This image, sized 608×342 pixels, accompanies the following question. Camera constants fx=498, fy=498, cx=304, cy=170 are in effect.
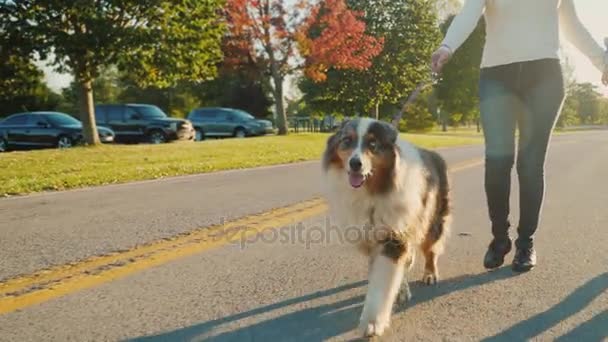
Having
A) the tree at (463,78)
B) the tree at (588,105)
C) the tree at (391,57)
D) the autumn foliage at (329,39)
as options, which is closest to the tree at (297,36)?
the autumn foliage at (329,39)

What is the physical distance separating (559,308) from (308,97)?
1657 inches

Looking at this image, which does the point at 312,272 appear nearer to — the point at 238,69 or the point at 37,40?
the point at 37,40

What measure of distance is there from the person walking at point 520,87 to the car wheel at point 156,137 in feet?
65.1

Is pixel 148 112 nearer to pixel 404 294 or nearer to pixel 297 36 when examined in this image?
pixel 297 36

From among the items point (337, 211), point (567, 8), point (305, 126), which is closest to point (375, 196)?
point (337, 211)

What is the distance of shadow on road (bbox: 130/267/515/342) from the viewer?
2.62m

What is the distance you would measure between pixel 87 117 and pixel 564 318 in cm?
1808

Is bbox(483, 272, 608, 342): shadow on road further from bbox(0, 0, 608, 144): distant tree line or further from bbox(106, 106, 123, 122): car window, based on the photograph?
bbox(106, 106, 123, 122): car window

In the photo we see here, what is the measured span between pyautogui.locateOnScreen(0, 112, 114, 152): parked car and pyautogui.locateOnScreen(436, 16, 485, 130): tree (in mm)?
41851

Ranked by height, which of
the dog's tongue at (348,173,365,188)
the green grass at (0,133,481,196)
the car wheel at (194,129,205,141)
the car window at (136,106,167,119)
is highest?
the car window at (136,106,167,119)

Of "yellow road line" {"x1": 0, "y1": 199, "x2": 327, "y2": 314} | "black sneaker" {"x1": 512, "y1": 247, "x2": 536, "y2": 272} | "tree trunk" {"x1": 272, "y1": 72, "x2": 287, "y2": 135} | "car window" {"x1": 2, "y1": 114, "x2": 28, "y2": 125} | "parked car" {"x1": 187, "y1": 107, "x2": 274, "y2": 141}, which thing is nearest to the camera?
"yellow road line" {"x1": 0, "y1": 199, "x2": 327, "y2": 314}

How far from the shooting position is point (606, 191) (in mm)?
7984

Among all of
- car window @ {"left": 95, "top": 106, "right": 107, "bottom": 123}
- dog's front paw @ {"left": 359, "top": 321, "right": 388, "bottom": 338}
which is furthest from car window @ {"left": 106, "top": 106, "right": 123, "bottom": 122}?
dog's front paw @ {"left": 359, "top": 321, "right": 388, "bottom": 338}

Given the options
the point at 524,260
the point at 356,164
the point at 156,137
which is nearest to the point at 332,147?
the point at 356,164
